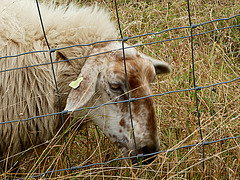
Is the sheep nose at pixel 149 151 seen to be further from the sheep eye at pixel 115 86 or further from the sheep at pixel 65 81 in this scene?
the sheep eye at pixel 115 86

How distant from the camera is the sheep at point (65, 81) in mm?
2607

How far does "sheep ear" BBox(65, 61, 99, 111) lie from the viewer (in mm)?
2551

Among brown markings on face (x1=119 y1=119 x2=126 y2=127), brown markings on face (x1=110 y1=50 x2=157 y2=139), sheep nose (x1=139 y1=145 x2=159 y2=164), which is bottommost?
sheep nose (x1=139 y1=145 x2=159 y2=164)

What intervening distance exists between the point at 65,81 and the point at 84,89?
0.99ft

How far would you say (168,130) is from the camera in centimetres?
344

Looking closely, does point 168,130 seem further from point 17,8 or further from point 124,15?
point 124,15

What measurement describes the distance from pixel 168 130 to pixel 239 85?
2.96 ft

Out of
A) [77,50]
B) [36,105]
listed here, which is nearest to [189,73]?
[77,50]

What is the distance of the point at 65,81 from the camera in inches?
111

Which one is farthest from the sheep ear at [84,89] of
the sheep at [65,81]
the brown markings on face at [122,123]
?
the brown markings on face at [122,123]

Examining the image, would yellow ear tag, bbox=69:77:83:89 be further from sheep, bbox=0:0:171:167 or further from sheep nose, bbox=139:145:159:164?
sheep nose, bbox=139:145:159:164

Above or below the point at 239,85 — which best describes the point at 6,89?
above

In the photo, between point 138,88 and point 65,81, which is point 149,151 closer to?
point 138,88

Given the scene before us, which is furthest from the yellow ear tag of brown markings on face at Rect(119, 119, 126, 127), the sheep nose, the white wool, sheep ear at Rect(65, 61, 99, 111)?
the sheep nose
